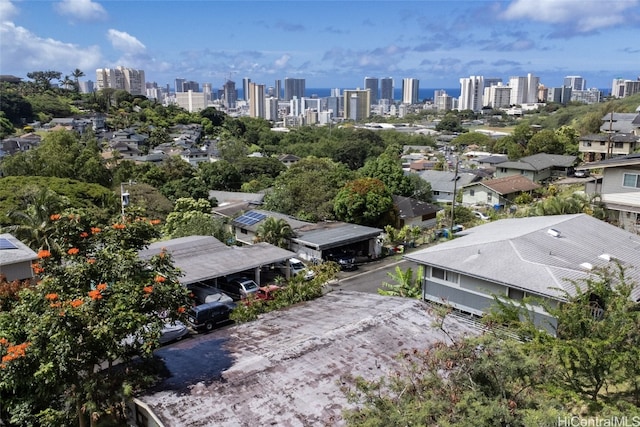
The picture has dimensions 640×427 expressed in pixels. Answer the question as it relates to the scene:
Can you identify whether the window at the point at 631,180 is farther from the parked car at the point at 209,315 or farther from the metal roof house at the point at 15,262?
the metal roof house at the point at 15,262

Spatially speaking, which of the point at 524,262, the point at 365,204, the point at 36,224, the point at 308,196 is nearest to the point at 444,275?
the point at 524,262

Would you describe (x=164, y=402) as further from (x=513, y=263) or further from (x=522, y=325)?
(x=513, y=263)

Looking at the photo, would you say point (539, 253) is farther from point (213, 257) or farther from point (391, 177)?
point (391, 177)

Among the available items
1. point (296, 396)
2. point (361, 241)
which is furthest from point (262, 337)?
point (361, 241)

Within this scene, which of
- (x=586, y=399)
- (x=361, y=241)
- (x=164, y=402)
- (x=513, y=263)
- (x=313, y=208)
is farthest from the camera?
(x=313, y=208)

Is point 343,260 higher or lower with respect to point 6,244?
lower

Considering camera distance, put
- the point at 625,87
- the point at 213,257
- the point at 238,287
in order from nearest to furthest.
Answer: the point at 238,287
the point at 213,257
the point at 625,87
